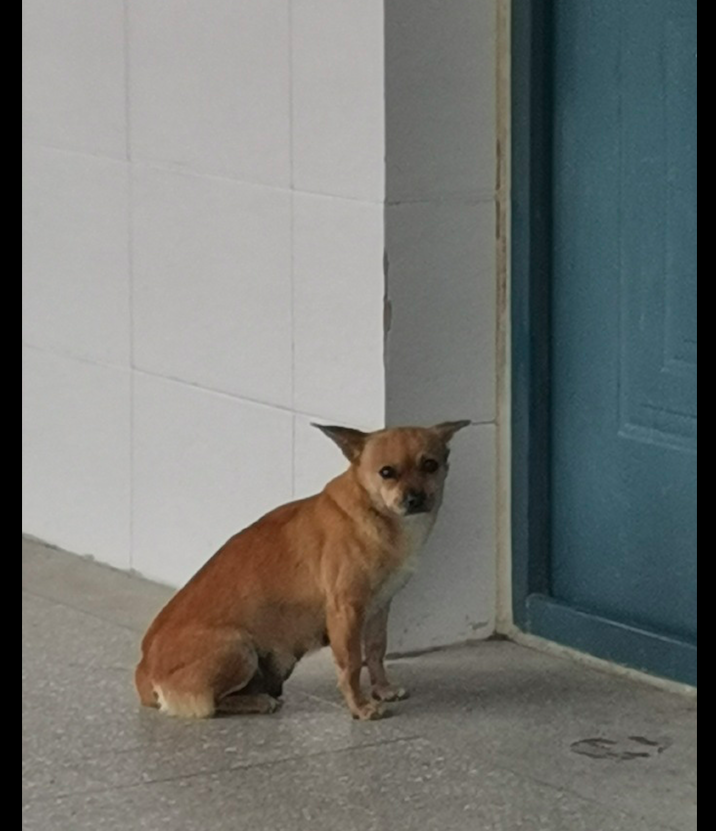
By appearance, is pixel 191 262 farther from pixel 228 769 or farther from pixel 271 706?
pixel 228 769

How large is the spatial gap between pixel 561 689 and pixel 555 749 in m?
0.35

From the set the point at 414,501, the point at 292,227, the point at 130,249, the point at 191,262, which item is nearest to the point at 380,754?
the point at 414,501

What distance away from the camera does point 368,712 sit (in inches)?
139

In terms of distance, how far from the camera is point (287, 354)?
4035mm

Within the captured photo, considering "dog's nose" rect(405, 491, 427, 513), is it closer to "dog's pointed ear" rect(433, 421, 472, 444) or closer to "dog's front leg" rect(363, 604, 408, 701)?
"dog's pointed ear" rect(433, 421, 472, 444)

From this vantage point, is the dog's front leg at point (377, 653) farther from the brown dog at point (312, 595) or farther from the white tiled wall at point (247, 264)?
the white tiled wall at point (247, 264)

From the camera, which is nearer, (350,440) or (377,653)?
(350,440)

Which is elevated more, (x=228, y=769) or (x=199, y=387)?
(x=199, y=387)

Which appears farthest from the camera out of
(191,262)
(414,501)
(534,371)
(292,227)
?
(191,262)

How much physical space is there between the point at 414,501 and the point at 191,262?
1.11 m

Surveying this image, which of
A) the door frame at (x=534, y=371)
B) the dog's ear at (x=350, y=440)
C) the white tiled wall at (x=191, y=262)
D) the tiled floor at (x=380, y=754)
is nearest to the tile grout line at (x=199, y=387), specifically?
the white tiled wall at (x=191, y=262)

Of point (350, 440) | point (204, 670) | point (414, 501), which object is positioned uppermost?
point (350, 440)

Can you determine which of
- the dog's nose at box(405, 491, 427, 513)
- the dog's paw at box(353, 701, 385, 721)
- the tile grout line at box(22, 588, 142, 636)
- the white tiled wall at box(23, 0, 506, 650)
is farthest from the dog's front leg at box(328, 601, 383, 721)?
A: the tile grout line at box(22, 588, 142, 636)
